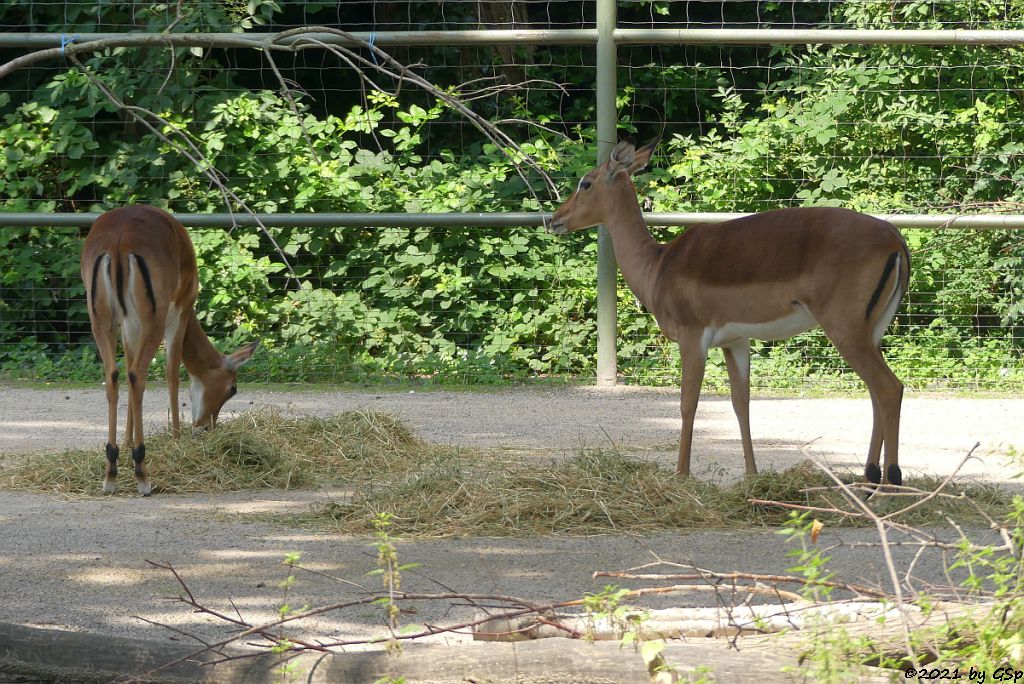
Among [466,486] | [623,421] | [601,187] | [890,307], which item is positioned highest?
[601,187]

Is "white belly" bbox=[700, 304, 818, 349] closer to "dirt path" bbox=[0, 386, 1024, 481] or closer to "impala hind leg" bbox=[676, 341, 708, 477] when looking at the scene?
"impala hind leg" bbox=[676, 341, 708, 477]

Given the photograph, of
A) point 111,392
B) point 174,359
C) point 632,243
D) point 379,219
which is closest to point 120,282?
A: point 111,392

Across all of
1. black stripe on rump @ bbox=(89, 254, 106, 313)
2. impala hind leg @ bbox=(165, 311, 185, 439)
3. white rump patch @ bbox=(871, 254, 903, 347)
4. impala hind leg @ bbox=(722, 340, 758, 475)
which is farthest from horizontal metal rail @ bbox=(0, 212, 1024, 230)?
white rump patch @ bbox=(871, 254, 903, 347)

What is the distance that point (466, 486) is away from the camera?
5680 mm

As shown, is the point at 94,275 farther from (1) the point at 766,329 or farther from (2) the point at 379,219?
(2) the point at 379,219

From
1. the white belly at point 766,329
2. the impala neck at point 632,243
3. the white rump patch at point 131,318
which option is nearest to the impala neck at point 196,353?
the white rump patch at point 131,318

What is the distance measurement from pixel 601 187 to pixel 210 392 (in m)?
2.48

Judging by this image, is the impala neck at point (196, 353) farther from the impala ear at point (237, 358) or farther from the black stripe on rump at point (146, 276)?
the black stripe on rump at point (146, 276)

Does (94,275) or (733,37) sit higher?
(733,37)

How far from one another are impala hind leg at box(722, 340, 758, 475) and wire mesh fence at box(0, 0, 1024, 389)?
335 cm

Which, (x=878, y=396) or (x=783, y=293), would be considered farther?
(x=783, y=293)

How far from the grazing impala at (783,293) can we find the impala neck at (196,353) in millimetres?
2483

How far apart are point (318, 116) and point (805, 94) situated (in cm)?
517

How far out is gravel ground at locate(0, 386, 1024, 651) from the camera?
4.29 m
